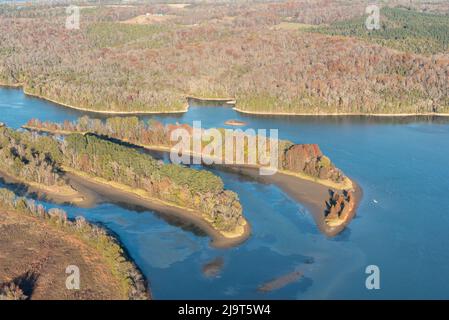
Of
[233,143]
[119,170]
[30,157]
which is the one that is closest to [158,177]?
[119,170]

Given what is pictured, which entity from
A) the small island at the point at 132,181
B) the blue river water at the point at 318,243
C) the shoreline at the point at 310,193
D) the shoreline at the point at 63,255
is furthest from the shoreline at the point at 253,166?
the shoreline at the point at 63,255

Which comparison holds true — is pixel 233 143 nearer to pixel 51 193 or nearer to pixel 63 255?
pixel 51 193

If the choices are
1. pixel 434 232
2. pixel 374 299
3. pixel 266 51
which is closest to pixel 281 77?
pixel 266 51

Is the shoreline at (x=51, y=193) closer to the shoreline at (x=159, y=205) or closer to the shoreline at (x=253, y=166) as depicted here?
the shoreline at (x=159, y=205)

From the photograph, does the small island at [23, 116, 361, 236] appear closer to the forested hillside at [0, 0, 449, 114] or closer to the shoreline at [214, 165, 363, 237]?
the shoreline at [214, 165, 363, 237]
